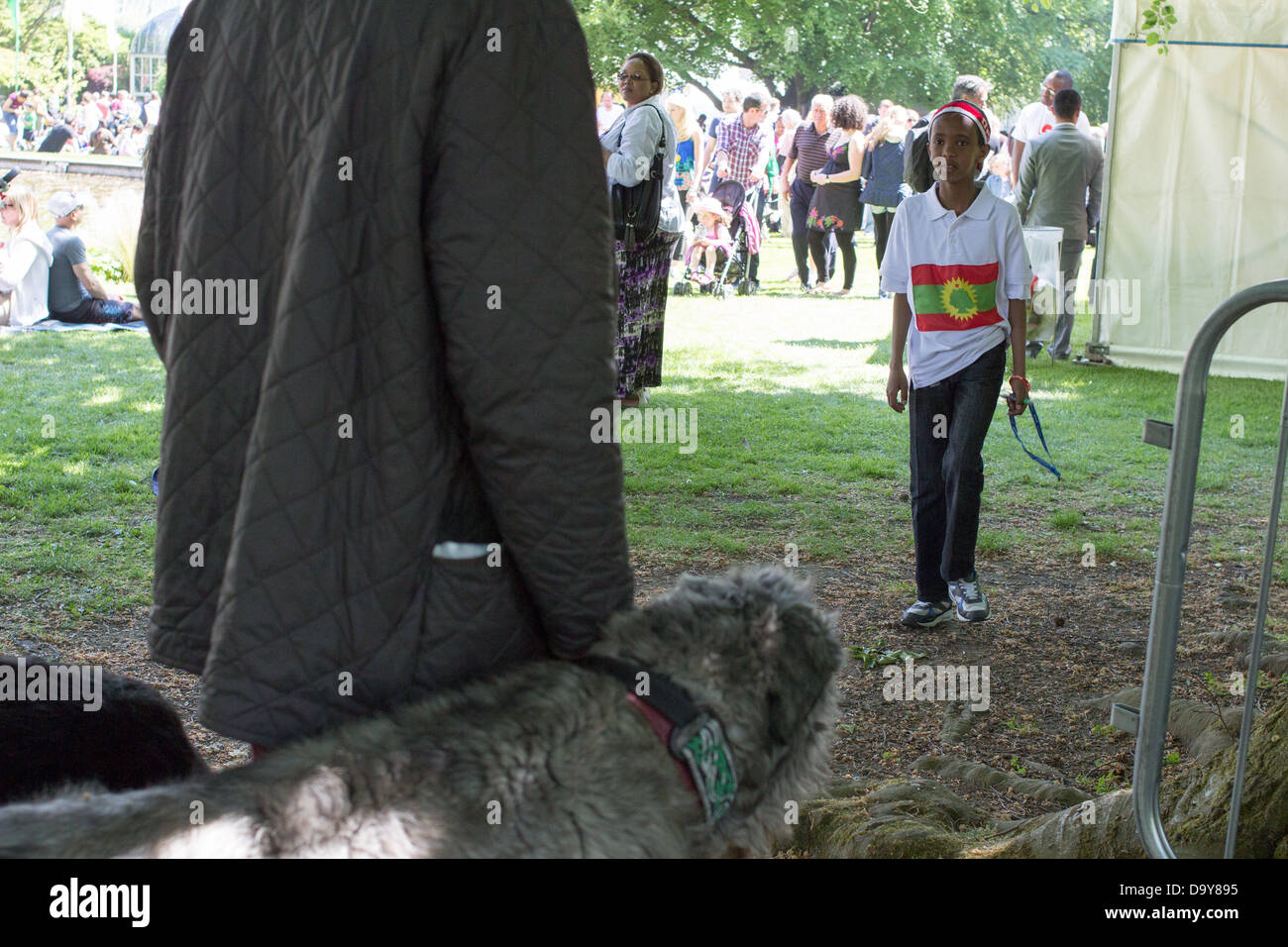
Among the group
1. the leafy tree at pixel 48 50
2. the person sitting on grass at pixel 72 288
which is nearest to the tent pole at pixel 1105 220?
the person sitting on grass at pixel 72 288

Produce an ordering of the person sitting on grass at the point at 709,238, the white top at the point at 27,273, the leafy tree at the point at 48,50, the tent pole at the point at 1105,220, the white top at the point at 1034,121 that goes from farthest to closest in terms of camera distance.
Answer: the leafy tree at the point at 48,50 → the person sitting on grass at the point at 709,238 → the white top at the point at 1034,121 → the white top at the point at 27,273 → the tent pole at the point at 1105,220

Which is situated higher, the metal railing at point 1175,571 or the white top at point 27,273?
the white top at point 27,273

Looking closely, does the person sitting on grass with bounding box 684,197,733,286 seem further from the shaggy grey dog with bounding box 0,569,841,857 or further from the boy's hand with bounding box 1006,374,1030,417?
the shaggy grey dog with bounding box 0,569,841,857

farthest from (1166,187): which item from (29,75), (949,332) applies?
(29,75)

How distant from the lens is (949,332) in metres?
4.99

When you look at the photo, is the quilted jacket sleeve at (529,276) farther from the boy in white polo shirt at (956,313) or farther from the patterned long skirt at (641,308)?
the patterned long skirt at (641,308)

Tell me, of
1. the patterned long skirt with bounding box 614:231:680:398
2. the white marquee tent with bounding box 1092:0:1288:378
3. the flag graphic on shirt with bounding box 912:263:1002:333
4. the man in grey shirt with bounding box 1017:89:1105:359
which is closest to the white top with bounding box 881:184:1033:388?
the flag graphic on shirt with bounding box 912:263:1002:333

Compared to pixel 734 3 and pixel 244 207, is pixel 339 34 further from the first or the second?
pixel 734 3

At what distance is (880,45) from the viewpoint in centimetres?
4134

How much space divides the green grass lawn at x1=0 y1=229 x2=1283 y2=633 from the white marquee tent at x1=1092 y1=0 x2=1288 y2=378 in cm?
44

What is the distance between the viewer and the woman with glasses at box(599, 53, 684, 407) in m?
7.84

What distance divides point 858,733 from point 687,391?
5678 millimetres

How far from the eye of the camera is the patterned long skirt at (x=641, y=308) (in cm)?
820

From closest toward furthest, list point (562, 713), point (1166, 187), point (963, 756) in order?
point (562, 713) < point (963, 756) < point (1166, 187)
